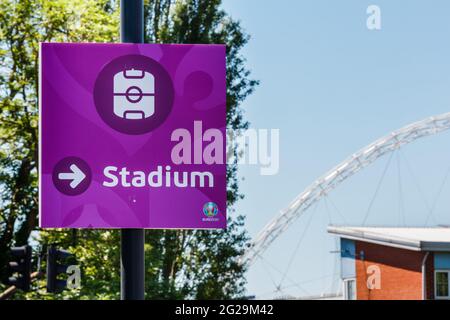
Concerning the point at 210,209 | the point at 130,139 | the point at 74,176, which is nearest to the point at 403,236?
the point at 210,209

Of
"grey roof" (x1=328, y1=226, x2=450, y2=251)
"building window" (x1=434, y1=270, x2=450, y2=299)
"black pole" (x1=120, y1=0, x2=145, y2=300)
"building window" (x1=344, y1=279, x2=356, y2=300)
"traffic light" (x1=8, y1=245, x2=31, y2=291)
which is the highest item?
"black pole" (x1=120, y1=0, x2=145, y2=300)

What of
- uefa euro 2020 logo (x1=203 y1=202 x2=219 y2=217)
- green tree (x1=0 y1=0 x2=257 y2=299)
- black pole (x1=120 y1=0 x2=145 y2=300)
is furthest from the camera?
green tree (x1=0 y1=0 x2=257 y2=299)

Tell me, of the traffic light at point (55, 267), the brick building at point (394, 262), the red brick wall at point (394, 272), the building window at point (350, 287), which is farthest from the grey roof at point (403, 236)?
the traffic light at point (55, 267)

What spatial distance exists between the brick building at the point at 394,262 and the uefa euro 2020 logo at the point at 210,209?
16.7 meters

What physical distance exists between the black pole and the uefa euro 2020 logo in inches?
26.4

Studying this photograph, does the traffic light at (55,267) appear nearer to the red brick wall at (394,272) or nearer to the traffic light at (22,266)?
the traffic light at (22,266)

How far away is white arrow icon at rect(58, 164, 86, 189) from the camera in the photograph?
7062mm

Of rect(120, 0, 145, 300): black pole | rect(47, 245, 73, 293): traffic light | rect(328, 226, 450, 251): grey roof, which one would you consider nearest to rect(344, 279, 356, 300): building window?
rect(328, 226, 450, 251): grey roof

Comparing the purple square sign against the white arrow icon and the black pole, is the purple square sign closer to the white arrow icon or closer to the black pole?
the white arrow icon
